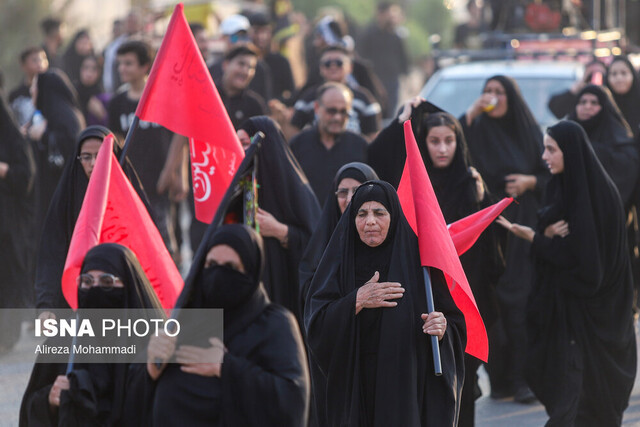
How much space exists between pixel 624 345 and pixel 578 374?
13.3 inches

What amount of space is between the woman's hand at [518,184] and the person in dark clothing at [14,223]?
10.3ft

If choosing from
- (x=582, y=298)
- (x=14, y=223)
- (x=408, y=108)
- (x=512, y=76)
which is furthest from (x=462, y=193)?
(x=512, y=76)

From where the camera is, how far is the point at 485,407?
7449 millimetres

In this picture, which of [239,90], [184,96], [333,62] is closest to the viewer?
[184,96]

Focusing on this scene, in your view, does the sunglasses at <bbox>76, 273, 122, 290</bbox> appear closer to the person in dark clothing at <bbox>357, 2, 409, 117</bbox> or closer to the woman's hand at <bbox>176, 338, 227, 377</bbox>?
the woman's hand at <bbox>176, 338, 227, 377</bbox>

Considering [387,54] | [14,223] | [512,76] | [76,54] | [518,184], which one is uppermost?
[387,54]

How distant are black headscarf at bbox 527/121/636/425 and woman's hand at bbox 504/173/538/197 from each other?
100 cm

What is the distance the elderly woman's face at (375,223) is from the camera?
5.02 metres

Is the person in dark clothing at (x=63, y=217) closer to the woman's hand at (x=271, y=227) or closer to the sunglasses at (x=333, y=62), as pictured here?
the woman's hand at (x=271, y=227)

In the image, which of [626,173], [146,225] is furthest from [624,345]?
[146,225]

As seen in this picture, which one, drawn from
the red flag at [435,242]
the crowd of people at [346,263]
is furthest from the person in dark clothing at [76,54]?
the red flag at [435,242]

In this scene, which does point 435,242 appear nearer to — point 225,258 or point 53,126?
point 225,258

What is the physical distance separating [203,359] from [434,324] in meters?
1.21

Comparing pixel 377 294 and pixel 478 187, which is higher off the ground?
pixel 478 187
